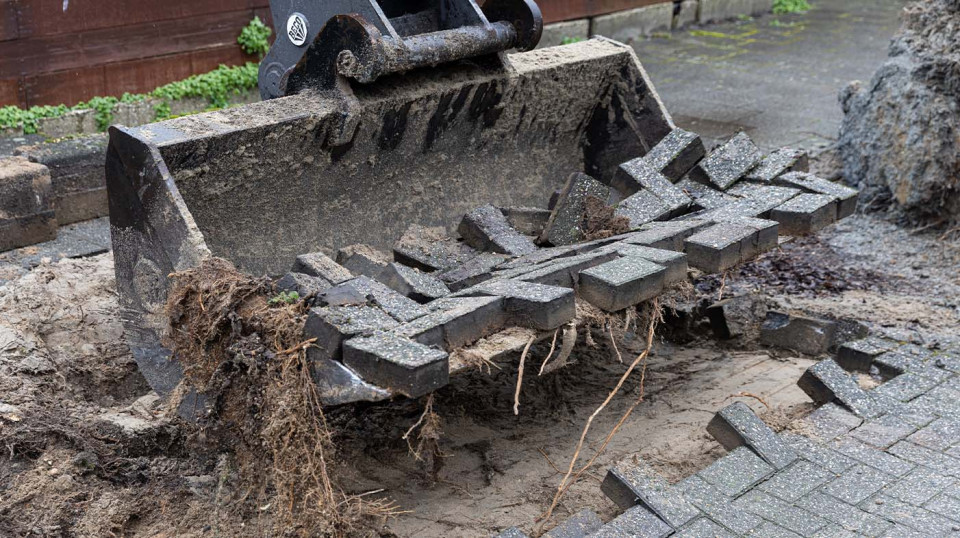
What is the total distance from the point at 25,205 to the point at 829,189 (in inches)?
176

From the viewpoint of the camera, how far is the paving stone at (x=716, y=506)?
3660 millimetres

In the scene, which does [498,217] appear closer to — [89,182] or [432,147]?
[432,147]

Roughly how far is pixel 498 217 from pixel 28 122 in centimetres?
390

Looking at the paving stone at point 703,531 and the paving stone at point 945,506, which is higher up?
the paving stone at point 945,506

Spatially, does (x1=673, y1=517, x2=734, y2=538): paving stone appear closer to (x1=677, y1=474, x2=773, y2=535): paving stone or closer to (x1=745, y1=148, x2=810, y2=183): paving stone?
(x1=677, y1=474, x2=773, y2=535): paving stone

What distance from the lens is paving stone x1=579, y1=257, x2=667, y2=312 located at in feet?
13.0

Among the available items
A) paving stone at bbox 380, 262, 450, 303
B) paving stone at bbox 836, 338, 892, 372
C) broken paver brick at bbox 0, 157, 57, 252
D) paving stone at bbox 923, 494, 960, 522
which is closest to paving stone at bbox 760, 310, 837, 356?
paving stone at bbox 836, 338, 892, 372

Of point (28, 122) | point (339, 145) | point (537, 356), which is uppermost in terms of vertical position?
point (339, 145)

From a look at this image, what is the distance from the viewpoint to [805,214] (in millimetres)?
4762

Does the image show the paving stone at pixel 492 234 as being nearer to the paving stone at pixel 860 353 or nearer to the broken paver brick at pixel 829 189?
the broken paver brick at pixel 829 189

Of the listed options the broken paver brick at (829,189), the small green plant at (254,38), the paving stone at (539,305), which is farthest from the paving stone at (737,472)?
the small green plant at (254,38)

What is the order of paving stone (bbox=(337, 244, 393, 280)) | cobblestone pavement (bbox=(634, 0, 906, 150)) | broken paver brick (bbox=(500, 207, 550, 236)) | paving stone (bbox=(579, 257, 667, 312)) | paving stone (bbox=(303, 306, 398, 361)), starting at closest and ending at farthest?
paving stone (bbox=(303, 306, 398, 361)) < paving stone (bbox=(579, 257, 667, 312)) < paving stone (bbox=(337, 244, 393, 280)) < broken paver brick (bbox=(500, 207, 550, 236)) < cobblestone pavement (bbox=(634, 0, 906, 150))

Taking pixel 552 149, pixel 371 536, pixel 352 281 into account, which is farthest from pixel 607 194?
pixel 371 536

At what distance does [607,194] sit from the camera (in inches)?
204
